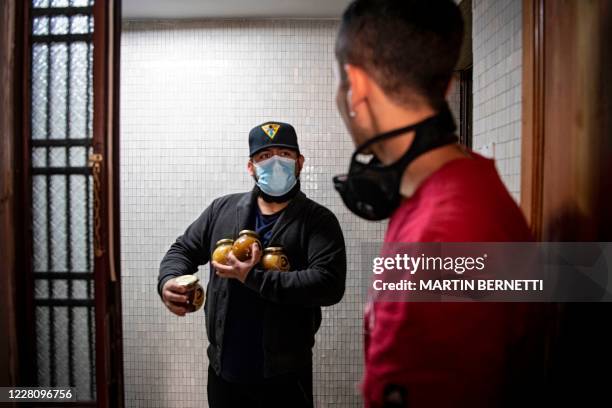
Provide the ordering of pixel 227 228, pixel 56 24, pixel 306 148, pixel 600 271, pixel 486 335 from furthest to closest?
1. pixel 306 148
2. pixel 227 228
3. pixel 56 24
4. pixel 600 271
5. pixel 486 335

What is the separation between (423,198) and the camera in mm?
667

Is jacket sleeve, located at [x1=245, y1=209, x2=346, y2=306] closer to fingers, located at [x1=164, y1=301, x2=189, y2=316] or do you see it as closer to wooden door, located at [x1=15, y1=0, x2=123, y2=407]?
fingers, located at [x1=164, y1=301, x2=189, y2=316]

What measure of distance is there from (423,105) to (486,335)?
381mm

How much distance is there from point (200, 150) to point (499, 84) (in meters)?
1.70

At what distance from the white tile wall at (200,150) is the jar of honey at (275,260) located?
107 centimetres

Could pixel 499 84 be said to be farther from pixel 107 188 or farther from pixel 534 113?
pixel 107 188

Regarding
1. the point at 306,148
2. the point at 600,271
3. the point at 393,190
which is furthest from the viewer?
the point at 306,148

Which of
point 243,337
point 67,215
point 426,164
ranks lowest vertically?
point 243,337

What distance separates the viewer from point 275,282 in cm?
134

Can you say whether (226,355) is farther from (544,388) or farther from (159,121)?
(159,121)

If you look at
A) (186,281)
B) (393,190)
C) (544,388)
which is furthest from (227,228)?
(544,388)

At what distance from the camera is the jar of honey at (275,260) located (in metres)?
1.39

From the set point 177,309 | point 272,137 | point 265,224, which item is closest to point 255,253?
point 265,224

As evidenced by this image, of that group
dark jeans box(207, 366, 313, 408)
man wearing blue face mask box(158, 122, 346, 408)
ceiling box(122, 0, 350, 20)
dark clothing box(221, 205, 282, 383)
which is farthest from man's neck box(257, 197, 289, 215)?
ceiling box(122, 0, 350, 20)
